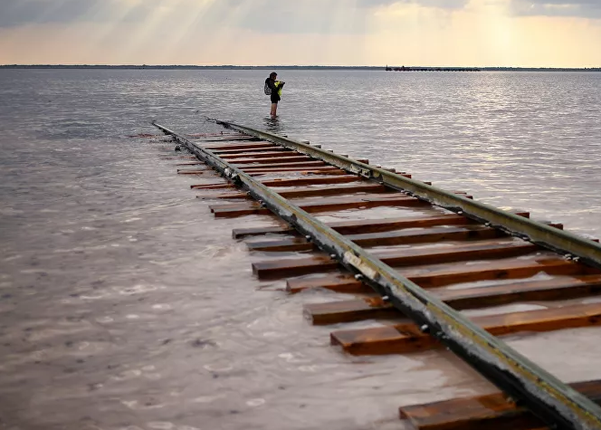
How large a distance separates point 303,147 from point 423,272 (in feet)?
26.3

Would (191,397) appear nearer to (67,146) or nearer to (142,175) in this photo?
(142,175)

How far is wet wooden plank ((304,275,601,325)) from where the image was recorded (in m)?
4.20

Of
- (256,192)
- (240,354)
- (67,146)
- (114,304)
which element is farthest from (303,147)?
(240,354)

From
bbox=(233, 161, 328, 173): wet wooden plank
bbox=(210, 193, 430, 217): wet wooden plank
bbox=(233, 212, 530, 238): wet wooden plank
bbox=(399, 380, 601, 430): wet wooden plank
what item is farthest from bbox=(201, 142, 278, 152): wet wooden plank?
bbox=(399, 380, 601, 430): wet wooden plank

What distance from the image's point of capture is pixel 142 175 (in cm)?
1169

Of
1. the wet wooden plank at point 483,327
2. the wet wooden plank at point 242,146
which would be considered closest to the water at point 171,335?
the wet wooden plank at point 483,327

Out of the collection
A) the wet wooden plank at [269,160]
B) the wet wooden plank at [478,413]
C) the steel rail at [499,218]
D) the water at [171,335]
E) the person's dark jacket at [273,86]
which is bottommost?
the water at [171,335]

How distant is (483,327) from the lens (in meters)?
3.87

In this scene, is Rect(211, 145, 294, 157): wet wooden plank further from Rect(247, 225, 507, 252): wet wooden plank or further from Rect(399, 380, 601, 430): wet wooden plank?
Rect(399, 380, 601, 430): wet wooden plank

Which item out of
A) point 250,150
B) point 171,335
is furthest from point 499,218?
point 250,150

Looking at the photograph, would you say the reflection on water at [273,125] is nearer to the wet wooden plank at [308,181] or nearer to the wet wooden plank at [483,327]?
the wet wooden plank at [308,181]

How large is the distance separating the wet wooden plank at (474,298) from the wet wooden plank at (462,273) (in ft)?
0.62

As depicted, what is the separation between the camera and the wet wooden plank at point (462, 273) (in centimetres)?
475

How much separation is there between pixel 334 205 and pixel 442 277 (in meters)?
2.98
